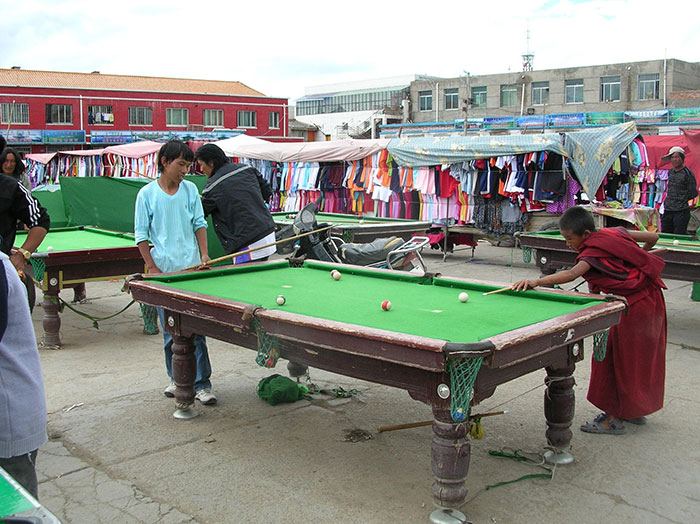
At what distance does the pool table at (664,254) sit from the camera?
590 centimetres

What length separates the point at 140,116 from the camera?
44.2 m

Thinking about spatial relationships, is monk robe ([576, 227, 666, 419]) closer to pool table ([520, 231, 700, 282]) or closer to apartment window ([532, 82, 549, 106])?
pool table ([520, 231, 700, 282])

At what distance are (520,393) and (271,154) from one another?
11015mm

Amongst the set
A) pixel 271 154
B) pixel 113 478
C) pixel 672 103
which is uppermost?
pixel 672 103

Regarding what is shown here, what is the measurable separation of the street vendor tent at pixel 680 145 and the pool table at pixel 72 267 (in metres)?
9.91

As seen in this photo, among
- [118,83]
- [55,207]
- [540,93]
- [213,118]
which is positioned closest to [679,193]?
[55,207]

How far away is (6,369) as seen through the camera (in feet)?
6.86

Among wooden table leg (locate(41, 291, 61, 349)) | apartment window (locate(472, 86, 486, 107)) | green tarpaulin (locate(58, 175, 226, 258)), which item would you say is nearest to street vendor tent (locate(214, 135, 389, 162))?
green tarpaulin (locate(58, 175, 226, 258))

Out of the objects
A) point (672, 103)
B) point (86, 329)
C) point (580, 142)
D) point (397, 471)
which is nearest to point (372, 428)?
point (397, 471)

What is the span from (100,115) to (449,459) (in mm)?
44461

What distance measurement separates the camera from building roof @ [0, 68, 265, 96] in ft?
144

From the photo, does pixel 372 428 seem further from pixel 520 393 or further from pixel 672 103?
pixel 672 103

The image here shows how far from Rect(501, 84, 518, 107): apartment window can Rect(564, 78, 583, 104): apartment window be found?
120 inches

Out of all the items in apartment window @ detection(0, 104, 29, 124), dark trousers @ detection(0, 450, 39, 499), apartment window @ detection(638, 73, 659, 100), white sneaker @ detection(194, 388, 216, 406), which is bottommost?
white sneaker @ detection(194, 388, 216, 406)
